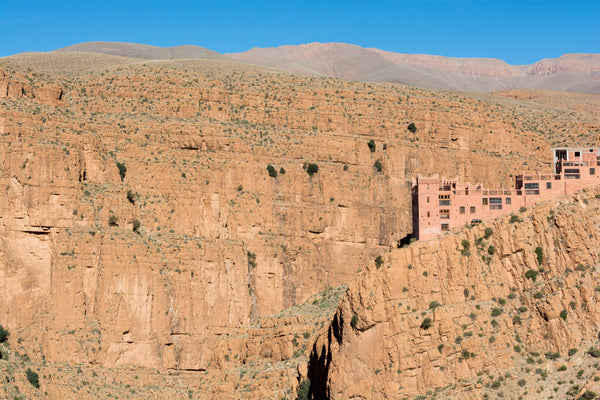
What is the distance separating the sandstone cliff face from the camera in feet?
287

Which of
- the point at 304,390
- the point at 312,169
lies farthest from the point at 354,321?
the point at 312,169

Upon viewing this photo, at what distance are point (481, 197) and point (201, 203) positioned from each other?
2373 centimetres

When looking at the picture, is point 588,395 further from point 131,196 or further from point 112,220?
point 131,196

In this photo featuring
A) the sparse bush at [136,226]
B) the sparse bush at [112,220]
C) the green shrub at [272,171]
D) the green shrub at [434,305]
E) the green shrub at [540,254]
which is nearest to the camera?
the green shrub at [434,305]

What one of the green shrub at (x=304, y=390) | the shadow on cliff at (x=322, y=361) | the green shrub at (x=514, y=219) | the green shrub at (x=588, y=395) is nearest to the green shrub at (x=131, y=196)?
the shadow on cliff at (x=322, y=361)

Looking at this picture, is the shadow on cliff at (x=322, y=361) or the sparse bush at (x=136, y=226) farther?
the sparse bush at (x=136, y=226)

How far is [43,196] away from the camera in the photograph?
100m

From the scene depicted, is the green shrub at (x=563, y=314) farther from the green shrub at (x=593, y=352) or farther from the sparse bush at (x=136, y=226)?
the sparse bush at (x=136, y=226)

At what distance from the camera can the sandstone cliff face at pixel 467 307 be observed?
87500 mm

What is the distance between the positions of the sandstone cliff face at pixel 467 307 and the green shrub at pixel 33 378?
18750 millimetres

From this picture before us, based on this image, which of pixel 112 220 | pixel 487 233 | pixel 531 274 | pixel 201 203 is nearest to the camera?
pixel 531 274

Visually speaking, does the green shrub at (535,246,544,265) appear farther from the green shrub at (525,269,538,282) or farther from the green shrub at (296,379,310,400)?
the green shrub at (296,379,310,400)

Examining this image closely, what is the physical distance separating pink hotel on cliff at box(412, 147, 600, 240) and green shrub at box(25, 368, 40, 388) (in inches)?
1054

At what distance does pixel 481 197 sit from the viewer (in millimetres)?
95562
